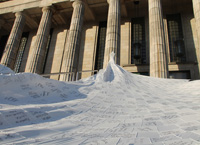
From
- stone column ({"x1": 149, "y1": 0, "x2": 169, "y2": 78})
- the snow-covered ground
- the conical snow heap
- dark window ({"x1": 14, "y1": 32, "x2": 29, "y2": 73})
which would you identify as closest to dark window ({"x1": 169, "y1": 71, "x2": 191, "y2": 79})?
stone column ({"x1": 149, "y1": 0, "x2": 169, "y2": 78})

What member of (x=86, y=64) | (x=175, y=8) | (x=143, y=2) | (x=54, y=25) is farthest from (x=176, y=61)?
(x=54, y=25)

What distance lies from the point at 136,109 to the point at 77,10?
17.1 m

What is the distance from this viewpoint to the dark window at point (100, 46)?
20.6 meters

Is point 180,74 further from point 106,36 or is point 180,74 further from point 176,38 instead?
point 106,36

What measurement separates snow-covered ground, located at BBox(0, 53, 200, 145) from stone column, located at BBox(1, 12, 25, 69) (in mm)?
18303

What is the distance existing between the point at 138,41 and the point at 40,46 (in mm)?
12123

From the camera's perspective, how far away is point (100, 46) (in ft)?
70.5

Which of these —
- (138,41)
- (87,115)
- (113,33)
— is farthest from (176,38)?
(87,115)

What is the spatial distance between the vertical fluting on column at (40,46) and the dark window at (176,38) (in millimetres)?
15138

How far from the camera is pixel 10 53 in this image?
62.5 ft

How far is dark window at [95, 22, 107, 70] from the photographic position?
2060 cm

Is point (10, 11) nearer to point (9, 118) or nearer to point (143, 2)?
point (143, 2)

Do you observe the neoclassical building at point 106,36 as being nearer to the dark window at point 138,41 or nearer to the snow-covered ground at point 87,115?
the dark window at point 138,41

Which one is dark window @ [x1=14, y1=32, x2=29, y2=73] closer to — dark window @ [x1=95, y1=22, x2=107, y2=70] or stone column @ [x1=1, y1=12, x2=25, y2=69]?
stone column @ [x1=1, y1=12, x2=25, y2=69]
